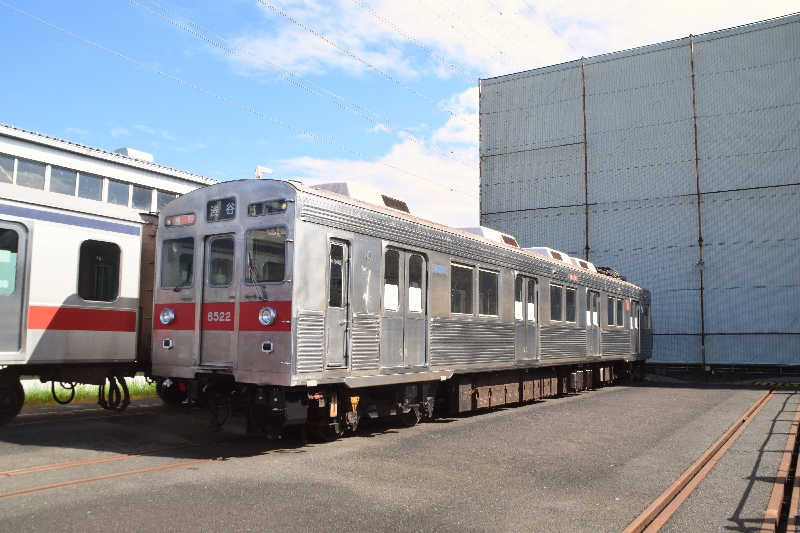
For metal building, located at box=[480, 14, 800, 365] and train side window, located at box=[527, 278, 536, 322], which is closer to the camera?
train side window, located at box=[527, 278, 536, 322]

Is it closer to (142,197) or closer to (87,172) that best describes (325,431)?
(87,172)

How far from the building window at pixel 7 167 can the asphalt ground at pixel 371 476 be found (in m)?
19.5

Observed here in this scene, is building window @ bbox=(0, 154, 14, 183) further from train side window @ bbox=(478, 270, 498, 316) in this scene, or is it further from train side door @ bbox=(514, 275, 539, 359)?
train side window @ bbox=(478, 270, 498, 316)

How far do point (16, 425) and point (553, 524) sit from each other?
7.97 meters

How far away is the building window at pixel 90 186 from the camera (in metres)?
30.5

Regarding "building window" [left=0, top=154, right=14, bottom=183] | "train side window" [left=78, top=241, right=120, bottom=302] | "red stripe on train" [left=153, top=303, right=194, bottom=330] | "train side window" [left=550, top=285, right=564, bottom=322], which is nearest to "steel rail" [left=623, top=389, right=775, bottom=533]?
"train side window" [left=550, top=285, right=564, bottom=322]

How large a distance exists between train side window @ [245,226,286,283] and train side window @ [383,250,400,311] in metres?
1.91

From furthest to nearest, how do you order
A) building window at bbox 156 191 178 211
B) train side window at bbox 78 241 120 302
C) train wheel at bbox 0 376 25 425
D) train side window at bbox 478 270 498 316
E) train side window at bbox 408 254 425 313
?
building window at bbox 156 191 178 211, train side window at bbox 478 270 498 316, train side window at bbox 408 254 425 313, train side window at bbox 78 241 120 302, train wheel at bbox 0 376 25 425

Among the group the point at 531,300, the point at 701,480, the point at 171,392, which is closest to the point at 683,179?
the point at 531,300

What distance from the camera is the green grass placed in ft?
41.4

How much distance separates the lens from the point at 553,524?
5.51 m

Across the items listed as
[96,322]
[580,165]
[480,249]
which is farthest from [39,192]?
[580,165]

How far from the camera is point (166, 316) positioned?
930 cm

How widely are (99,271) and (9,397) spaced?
2.12 m
